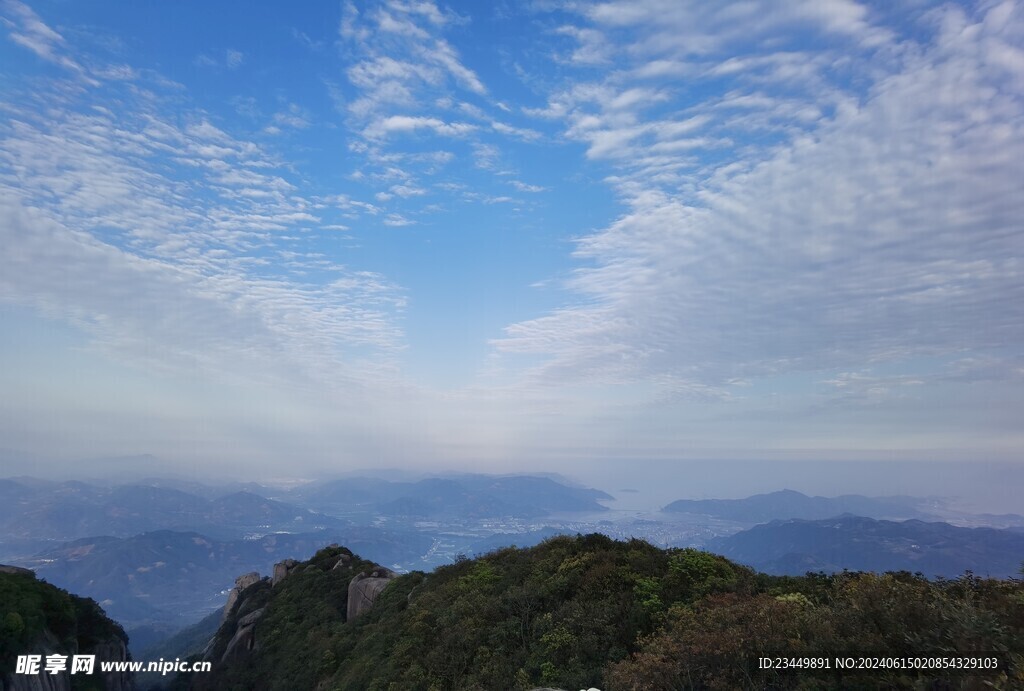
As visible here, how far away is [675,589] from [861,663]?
8.35 meters

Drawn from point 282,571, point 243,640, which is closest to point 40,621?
point 243,640

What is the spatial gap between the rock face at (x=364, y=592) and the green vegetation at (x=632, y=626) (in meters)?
1.42

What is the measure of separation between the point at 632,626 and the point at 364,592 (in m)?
26.5

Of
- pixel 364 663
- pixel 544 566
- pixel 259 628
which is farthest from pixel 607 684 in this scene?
pixel 259 628

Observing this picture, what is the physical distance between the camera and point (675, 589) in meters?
16.1

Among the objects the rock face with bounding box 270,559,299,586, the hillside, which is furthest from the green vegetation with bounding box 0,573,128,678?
the rock face with bounding box 270,559,299,586

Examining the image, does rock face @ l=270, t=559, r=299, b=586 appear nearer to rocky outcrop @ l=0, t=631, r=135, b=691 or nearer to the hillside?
rocky outcrop @ l=0, t=631, r=135, b=691

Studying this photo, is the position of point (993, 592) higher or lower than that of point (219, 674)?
higher

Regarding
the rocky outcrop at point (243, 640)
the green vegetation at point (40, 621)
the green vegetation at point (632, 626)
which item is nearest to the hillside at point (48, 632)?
the green vegetation at point (40, 621)

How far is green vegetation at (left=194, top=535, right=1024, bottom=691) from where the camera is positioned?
27.1 feet

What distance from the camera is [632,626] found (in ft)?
48.0

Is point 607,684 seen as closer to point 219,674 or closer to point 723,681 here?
point 723,681

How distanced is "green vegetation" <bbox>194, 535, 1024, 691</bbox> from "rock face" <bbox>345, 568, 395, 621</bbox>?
142 centimetres

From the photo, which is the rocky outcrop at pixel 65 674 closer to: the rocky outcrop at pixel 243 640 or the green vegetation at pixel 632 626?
the rocky outcrop at pixel 243 640
